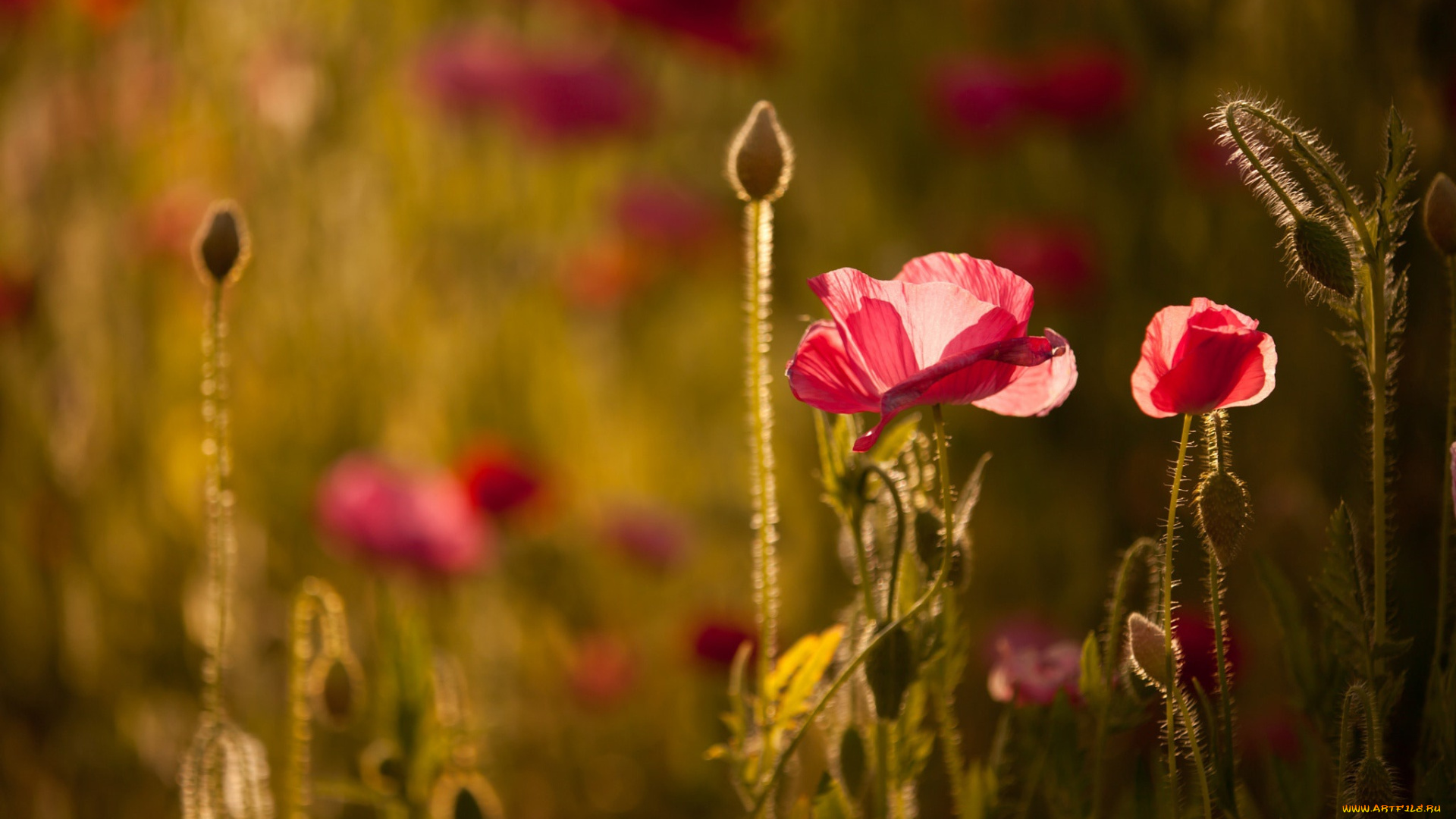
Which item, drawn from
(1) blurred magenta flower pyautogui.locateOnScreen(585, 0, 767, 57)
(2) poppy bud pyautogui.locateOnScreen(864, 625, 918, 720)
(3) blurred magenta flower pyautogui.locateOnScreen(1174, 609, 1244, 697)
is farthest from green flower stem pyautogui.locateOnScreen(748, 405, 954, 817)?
(1) blurred magenta flower pyautogui.locateOnScreen(585, 0, 767, 57)

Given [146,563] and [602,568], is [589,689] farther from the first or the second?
[146,563]

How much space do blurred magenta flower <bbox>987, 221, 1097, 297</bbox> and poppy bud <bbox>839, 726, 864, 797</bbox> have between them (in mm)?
1065

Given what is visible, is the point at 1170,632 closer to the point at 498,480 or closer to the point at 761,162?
the point at 761,162

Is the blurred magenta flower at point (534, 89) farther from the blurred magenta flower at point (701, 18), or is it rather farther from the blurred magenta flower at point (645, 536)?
the blurred magenta flower at point (645, 536)

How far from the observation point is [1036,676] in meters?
0.55

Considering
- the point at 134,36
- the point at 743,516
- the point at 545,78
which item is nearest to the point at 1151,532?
the point at 743,516

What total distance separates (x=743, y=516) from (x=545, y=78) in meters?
0.72

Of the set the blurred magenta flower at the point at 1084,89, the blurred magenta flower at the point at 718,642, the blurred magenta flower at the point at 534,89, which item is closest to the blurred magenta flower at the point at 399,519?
the blurred magenta flower at the point at 718,642

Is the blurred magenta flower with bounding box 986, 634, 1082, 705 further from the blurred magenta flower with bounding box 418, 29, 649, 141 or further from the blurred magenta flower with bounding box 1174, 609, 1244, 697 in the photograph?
the blurred magenta flower with bounding box 418, 29, 649, 141

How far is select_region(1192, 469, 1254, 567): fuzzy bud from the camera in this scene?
1.46 feet

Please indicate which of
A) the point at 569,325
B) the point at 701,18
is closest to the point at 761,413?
the point at 701,18

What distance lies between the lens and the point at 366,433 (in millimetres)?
1602

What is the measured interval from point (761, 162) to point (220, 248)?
26 cm

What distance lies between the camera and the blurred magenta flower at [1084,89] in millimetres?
1633
